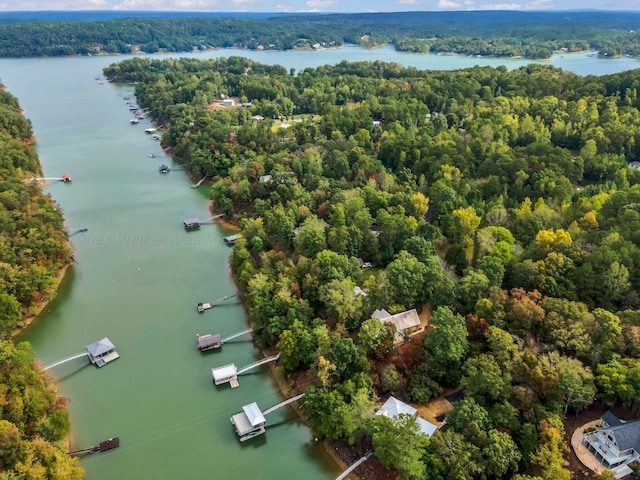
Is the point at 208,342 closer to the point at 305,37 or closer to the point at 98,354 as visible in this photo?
the point at 98,354

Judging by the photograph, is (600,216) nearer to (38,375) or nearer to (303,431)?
(303,431)

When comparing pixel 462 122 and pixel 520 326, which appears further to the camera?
pixel 462 122

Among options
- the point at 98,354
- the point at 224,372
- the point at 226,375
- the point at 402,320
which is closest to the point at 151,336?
the point at 98,354

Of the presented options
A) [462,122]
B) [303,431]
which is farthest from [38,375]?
[462,122]

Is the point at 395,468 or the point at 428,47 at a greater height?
the point at 428,47

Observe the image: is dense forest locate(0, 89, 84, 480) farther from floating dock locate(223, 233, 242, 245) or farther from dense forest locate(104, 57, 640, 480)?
floating dock locate(223, 233, 242, 245)
